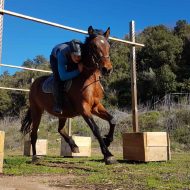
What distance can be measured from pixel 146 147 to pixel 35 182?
296 centimetres

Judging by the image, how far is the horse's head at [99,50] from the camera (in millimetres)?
5863

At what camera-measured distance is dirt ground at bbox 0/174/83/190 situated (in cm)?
412

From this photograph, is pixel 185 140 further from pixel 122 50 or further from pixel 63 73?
pixel 122 50

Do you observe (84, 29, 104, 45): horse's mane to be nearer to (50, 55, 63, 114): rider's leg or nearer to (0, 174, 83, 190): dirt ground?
(50, 55, 63, 114): rider's leg

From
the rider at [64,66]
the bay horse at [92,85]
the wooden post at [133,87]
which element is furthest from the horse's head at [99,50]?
the wooden post at [133,87]

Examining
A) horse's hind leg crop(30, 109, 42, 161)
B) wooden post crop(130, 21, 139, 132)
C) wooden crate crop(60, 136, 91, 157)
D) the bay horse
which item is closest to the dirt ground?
the bay horse

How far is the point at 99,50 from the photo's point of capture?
608cm

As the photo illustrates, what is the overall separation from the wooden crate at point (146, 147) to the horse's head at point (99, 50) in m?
1.81

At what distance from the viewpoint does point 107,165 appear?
623 centimetres

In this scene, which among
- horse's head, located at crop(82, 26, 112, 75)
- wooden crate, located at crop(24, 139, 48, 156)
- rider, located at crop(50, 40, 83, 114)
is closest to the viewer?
horse's head, located at crop(82, 26, 112, 75)

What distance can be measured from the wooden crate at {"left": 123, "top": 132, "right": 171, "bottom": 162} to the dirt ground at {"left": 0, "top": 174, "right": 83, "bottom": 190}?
2.32 meters

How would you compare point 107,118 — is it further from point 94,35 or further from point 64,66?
point 94,35

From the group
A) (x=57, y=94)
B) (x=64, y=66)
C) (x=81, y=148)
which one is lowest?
(x=81, y=148)

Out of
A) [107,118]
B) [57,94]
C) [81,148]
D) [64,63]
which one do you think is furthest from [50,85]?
[81,148]
